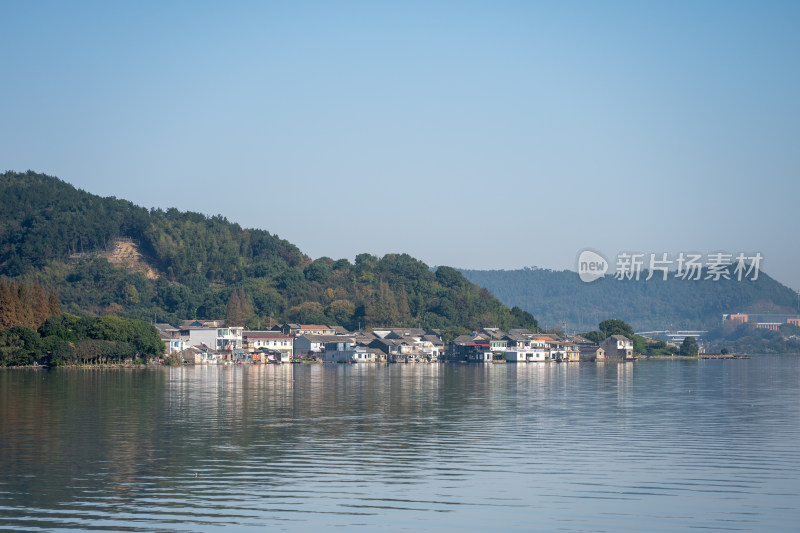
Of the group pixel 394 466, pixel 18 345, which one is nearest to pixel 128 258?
pixel 18 345

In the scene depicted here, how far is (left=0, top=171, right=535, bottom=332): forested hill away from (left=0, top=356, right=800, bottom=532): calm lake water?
95.1 m

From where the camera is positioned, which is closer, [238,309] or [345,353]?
[345,353]

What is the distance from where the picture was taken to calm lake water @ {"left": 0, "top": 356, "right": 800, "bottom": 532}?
13781 mm

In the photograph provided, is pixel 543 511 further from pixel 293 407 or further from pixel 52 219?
pixel 52 219

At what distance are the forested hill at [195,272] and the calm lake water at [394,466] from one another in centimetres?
9511

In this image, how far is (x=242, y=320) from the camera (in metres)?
123

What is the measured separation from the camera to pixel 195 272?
15525 cm

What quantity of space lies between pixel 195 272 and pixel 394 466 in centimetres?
14162

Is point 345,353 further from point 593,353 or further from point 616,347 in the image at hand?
point 616,347

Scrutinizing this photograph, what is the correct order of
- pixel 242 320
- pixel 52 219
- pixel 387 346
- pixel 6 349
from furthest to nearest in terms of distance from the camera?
pixel 52 219, pixel 242 320, pixel 387 346, pixel 6 349

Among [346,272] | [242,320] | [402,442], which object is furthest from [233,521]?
[346,272]

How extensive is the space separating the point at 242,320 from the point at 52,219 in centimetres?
5187

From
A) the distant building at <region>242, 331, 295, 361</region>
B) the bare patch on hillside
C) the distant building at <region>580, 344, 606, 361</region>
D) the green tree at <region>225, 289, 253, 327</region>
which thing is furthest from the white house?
the bare patch on hillside

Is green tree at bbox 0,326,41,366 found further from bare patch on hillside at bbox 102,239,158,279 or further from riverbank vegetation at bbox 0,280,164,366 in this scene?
bare patch on hillside at bbox 102,239,158,279
